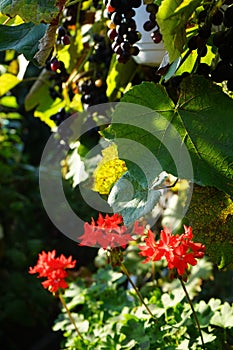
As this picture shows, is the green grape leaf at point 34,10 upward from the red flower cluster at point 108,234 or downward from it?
upward

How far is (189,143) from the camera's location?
523 mm

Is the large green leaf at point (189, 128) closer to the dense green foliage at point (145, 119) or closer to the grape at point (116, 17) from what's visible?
the dense green foliage at point (145, 119)

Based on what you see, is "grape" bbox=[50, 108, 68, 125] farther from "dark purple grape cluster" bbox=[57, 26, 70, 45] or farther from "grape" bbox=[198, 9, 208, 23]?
"grape" bbox=[198, 9, 208, 23]

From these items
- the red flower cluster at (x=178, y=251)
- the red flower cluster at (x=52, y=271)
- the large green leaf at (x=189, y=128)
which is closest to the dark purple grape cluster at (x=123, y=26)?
the large green leaf at (x=189, y=128)

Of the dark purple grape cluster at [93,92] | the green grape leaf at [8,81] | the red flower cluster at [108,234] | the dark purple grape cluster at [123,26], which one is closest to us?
the dark purple grape cluster at [123,26]

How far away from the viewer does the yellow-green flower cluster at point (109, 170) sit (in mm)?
640

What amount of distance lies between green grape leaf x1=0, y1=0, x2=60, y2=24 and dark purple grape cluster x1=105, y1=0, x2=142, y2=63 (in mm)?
86

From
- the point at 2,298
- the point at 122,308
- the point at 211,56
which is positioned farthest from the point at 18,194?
the point at 211,56

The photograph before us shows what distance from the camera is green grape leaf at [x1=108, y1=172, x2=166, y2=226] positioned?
52 cm

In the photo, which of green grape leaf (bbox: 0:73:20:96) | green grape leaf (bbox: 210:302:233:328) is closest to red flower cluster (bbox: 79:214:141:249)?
green grape leaf (bbox: 210:302:233:328)

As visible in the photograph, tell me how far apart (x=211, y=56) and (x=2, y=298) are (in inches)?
74.6

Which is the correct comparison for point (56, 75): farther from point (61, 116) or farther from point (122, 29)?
point (122, 29)

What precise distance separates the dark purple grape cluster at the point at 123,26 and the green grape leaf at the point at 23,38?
77mm

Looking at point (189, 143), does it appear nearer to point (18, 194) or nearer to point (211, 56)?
point (211, 56)
